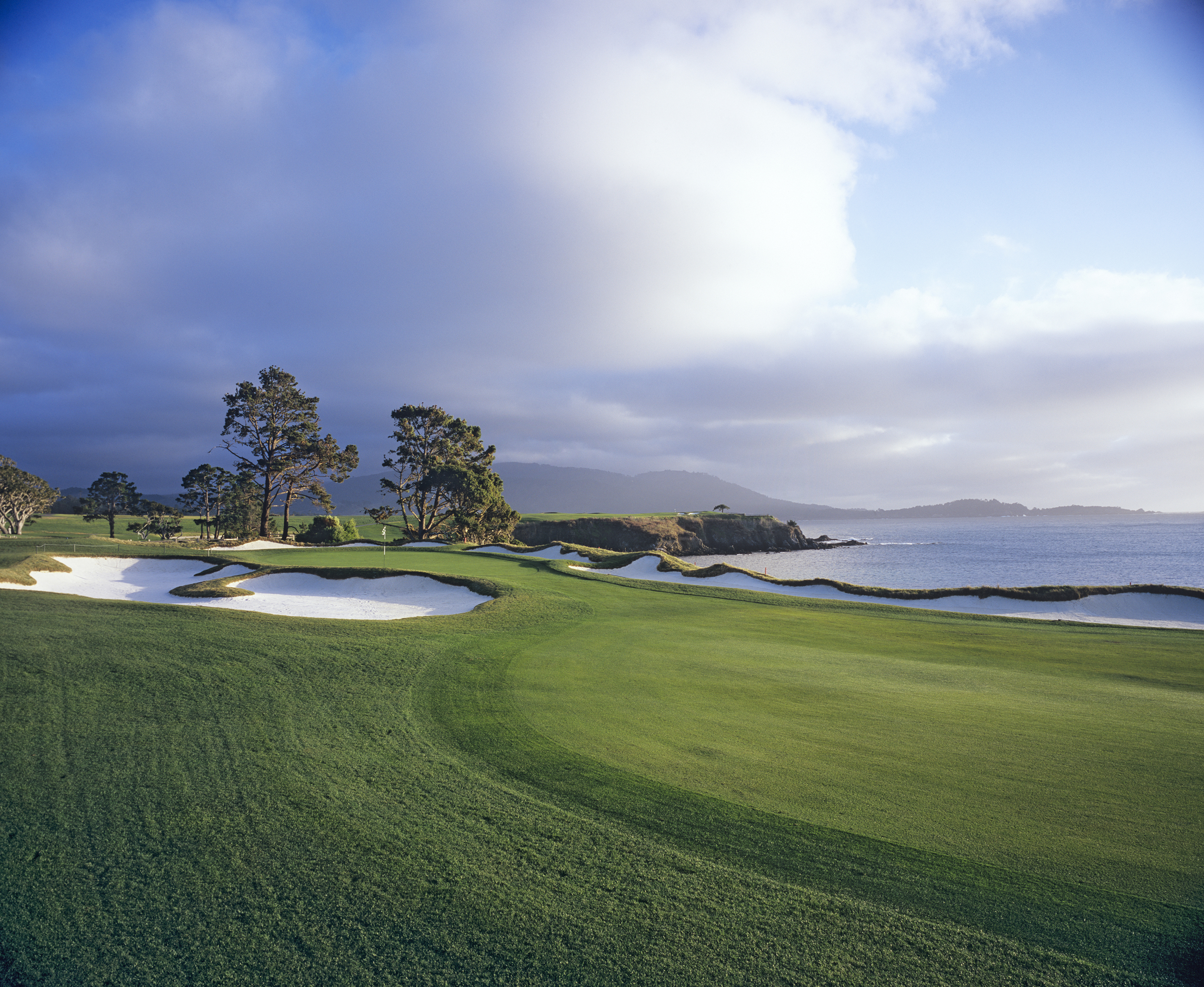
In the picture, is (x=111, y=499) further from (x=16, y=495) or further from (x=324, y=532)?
(x=324, y=532)

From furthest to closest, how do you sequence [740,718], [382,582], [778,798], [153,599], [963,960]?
1. [382,582]
2. [153,599]
3. [740,718]
4. [778,798]
5. [963,960]

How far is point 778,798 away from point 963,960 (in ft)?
6.03

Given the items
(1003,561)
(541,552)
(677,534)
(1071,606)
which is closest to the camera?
(1071,606)

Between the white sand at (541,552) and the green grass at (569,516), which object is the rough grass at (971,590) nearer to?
the white sand at (541,552)

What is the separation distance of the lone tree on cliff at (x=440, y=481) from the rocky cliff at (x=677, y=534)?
56.5 ft

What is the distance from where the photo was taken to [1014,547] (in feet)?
283

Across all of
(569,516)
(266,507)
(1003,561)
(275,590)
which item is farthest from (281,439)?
(1003,561)

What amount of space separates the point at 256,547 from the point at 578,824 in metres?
32.9

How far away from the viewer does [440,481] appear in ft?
153

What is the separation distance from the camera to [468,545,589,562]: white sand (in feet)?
101

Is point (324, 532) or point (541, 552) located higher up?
point (324, 532)

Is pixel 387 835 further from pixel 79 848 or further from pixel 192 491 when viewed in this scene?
pixel 192 491

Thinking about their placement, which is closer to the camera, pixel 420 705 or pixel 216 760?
pixel 216 760

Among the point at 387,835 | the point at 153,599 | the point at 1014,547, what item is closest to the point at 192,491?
the point at 153,599
